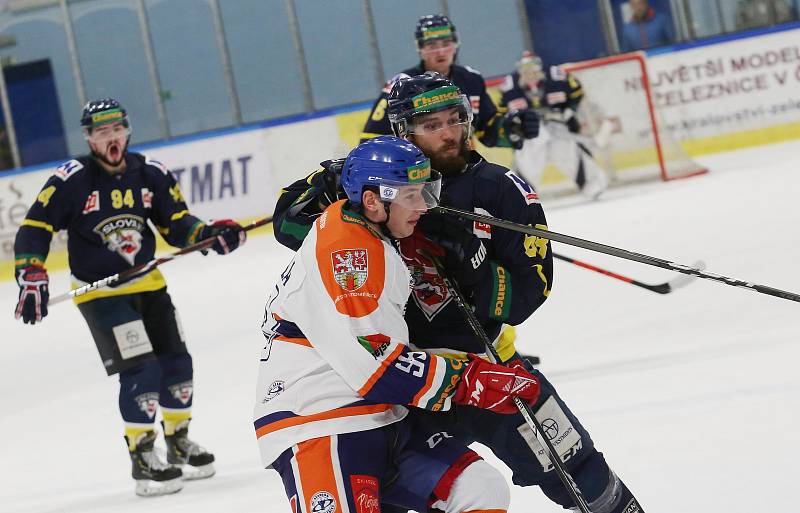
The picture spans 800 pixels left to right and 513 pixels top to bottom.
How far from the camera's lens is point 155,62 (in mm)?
11031

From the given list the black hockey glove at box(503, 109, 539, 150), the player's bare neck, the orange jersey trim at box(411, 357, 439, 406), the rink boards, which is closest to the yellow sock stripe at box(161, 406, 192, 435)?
the player's bare neck

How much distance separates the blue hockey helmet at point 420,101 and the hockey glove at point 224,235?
1771 millimetres

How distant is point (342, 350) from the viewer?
2125mm

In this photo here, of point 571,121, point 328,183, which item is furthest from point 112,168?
point 571,121

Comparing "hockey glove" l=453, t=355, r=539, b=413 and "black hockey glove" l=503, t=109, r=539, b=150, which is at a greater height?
"black hockey glove" l=503, t=109, r=539, b=150

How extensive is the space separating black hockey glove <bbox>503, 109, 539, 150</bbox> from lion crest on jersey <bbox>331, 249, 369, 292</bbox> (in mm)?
2624

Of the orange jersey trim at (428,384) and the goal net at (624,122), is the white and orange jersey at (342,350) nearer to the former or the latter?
the orange jersey trim at (428,384)

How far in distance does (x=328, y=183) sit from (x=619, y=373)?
2.32 m

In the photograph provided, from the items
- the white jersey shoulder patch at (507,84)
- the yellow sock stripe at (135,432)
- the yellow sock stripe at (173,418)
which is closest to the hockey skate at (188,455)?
the yellow sock stripe at (173,418)

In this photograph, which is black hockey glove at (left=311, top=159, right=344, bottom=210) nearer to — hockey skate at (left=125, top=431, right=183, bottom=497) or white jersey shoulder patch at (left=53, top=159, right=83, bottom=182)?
hockey skate at (left=125, top=431, right=183, bottom=497)

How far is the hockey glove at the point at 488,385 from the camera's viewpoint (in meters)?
2.17

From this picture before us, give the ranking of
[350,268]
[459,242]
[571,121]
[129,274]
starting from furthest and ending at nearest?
[571,121]
[129,274]
[459,242]
[350,268]

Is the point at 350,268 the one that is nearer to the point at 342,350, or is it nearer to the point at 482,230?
the point at 342,350

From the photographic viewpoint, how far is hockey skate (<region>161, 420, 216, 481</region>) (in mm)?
4176
